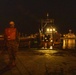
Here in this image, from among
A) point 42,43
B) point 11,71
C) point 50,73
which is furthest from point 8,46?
point 42,43

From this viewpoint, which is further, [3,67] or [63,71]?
[3,67]

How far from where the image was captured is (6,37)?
1178cm

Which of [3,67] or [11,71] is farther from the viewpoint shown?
[3,67]

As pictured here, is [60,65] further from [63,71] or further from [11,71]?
[11,71]

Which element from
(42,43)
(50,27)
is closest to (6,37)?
(42,43)

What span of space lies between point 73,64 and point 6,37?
3400 mm

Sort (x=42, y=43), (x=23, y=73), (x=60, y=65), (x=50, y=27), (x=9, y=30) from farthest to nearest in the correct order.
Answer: (x=50, y=27) < (x=42, y=43) < (x=60, y=65) < (x=9, y=30) < (x=23, y=73)

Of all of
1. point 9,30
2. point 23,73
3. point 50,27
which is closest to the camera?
point 23,73

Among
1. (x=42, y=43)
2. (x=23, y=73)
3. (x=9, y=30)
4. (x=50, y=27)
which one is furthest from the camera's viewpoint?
(x=50, y=27)

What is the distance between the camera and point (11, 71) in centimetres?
1084

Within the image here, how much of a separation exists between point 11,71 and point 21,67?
1.06 metres

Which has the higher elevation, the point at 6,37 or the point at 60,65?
the point at 6,37

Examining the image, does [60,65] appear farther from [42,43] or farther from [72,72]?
[42,43]

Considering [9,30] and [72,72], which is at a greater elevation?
[9,30]
